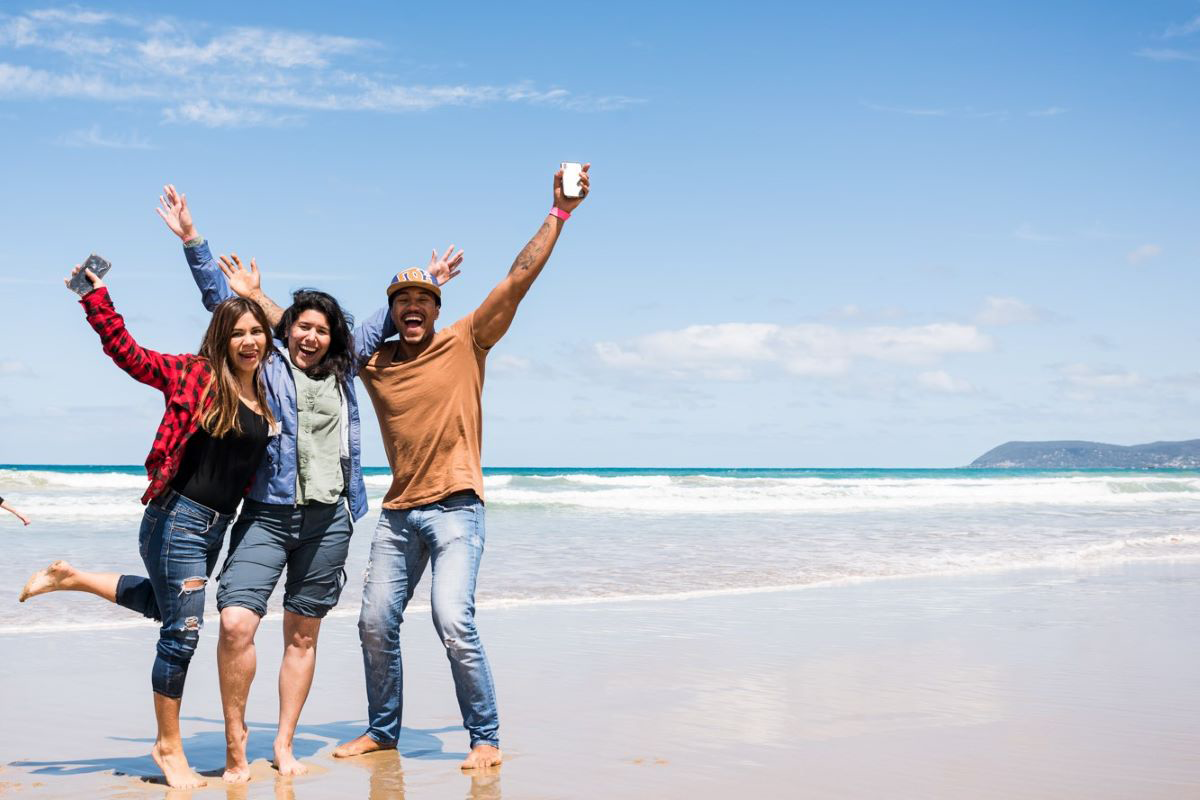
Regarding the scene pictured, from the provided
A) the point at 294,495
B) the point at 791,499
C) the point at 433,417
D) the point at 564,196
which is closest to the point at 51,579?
the point at 294,495

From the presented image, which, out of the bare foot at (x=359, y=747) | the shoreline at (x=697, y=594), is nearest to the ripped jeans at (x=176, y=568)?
the bare foot at (x=359, y=747)

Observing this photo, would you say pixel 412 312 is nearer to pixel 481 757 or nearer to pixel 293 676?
pixel 293 676

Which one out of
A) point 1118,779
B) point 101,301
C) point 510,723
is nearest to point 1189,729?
point 1118,779

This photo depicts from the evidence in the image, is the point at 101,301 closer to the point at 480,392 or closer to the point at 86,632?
the point at 480,392

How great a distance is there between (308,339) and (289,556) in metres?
0.85

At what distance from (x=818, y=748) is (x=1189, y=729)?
1.77 m

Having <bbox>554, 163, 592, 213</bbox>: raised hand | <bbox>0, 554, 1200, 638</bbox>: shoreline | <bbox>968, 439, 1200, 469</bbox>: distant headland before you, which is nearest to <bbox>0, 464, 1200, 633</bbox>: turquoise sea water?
<bbox>0, 554, 1200, 638</bbox>: shoreline

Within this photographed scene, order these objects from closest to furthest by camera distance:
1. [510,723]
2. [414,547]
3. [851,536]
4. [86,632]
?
[414,547] → [510,723] → [86,632] → [851,536]

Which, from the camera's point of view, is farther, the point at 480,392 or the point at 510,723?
the point at 510,723

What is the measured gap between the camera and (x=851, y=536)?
15.6 metres

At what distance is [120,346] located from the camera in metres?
3.82

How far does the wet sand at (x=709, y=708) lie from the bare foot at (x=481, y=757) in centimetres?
6

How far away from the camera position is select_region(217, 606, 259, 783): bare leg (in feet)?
13.1

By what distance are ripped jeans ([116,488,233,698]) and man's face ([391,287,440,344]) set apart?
1.01 m
